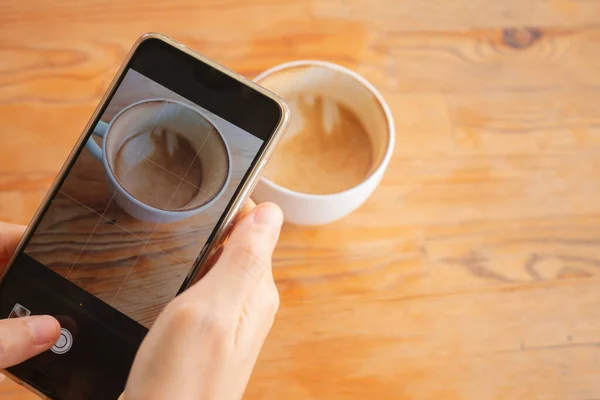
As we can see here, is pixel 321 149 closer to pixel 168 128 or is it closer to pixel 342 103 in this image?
pixel 342 103

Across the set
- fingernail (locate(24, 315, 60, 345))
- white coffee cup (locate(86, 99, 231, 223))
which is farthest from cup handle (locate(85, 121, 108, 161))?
fingernail (locate(24, 315, 60, 345))

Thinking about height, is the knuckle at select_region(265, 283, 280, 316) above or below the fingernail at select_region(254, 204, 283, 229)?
below

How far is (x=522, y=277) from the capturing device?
0.51m

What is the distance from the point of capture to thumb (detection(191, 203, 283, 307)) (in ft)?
1.02

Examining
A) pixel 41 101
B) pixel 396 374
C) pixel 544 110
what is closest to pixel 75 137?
pixel 41 101

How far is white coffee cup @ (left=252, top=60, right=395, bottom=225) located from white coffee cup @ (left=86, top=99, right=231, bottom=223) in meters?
0.05

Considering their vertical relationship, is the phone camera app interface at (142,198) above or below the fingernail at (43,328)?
above

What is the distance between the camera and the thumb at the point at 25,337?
1.09 feet

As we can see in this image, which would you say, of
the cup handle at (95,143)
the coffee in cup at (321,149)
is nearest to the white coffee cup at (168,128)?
the cup handle at (95,143)

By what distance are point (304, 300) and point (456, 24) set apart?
1.09 ft

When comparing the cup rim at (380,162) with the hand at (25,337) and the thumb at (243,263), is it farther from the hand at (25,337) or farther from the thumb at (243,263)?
the hand at (25,337)

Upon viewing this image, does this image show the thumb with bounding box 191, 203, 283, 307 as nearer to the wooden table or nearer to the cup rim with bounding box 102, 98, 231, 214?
the cup rim with bounding box 102, 98, 231, 214

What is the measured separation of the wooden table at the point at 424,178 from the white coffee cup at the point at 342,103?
67 mm

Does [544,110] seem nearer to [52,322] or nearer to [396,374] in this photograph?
[396,374]
